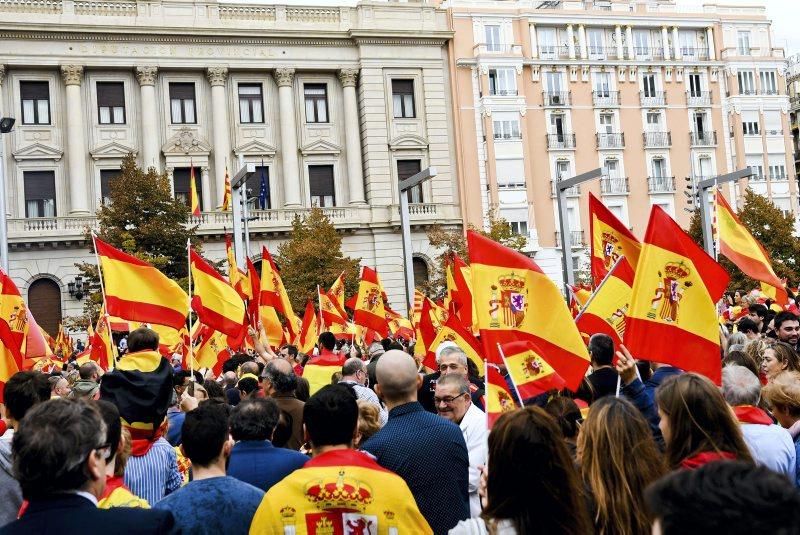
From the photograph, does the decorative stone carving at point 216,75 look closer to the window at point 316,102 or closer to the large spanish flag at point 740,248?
the window at point 316,102

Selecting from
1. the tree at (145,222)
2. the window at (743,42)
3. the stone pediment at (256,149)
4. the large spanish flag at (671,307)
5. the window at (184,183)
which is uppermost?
the window at (743,42)

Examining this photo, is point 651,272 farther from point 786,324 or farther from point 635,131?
point 635,131

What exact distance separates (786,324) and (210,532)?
8.43m

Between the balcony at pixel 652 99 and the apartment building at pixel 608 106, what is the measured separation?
8 centimetres

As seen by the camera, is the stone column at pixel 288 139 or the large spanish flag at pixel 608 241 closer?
the large spanish flag at pixel 608 241

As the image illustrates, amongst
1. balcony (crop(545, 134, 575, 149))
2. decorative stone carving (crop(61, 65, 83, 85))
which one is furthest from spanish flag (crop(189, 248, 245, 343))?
balcony (crop(545, 134, 575, 149))

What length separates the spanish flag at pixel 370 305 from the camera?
2028cm

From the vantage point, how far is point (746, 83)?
5691 centimetres

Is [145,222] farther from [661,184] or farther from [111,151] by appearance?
[661,184]

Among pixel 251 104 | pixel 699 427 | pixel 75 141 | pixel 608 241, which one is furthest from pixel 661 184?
pixel 699 427

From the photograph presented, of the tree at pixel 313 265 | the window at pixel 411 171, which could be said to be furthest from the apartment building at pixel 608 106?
the tree at pixel 313 265

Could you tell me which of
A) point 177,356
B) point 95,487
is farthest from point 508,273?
point 177,356

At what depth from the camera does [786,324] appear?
11.1 metres

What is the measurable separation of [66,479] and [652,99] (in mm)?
54303
